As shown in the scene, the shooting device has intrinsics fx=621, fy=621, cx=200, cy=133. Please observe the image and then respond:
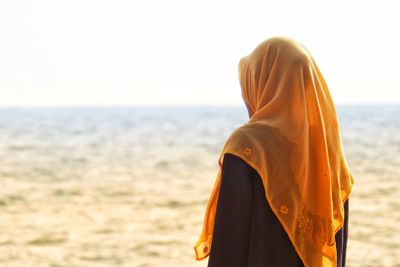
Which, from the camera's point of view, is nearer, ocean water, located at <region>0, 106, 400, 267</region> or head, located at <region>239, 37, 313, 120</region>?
head, located at <region>239, 37, 313, 120</region>

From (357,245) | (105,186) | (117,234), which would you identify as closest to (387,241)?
(357,245)

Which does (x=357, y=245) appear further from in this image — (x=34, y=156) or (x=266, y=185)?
(x=34, y=156)

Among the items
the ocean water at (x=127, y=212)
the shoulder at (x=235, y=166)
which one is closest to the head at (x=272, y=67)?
the shoulder at (x=235, y=166)

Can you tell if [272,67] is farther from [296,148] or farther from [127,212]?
[127,212]

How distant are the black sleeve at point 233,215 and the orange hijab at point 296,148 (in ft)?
0.13

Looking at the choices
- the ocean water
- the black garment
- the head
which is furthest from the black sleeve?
the ocean water

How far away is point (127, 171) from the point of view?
12.5m

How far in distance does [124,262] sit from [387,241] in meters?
2.43

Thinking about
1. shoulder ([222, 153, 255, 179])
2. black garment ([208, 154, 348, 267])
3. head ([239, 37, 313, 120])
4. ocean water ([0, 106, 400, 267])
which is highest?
head ([239, 37, 313, 120])

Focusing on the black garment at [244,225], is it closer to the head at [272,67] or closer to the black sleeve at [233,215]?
the black sleeve at [233,215]

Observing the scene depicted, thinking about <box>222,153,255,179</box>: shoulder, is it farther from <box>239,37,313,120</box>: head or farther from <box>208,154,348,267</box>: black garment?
<box>239,37,313,120</box>: head

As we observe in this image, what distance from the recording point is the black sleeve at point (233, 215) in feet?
5.56

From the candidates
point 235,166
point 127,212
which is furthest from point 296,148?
point 127,212

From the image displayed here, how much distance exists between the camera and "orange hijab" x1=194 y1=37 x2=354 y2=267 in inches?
66.6
